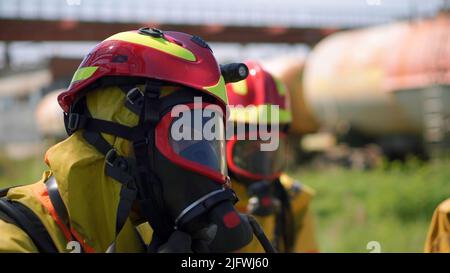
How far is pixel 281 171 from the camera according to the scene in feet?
13.7

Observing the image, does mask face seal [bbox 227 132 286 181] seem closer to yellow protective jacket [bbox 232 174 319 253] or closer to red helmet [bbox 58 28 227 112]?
yellow protective jacket [bbox 232 174 319 253]

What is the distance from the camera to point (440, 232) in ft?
9.77

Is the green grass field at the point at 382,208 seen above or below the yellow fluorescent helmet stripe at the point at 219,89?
below

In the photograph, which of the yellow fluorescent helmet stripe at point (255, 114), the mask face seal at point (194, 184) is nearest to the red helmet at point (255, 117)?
the yellow fluorescent helmet stripe at point (255, 114)

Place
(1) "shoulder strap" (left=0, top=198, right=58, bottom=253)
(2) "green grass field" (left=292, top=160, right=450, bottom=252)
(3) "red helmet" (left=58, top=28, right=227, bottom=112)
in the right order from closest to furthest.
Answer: (1) "shoulder strap" (left=0, top=198, right=58, bottom=253) → (3) "red helmet" (left=58, top=28, right=227, bottom=112) → (2) "green grass field" (left=292, top=160, right=450, bottom=252)

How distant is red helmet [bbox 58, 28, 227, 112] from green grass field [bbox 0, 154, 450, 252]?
18.7 ft

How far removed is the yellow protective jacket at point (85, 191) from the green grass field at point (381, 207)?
5818mm

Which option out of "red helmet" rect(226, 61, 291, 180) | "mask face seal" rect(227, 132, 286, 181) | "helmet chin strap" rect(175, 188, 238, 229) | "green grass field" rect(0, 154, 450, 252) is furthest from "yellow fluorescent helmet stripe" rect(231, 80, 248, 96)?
"green grass field" rect(0, 154, 450, 252)

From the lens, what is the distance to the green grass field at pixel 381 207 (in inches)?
333

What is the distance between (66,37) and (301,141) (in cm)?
852

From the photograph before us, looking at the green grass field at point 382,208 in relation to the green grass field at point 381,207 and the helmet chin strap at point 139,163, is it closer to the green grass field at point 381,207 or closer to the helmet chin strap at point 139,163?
the green grass field at point 381,207

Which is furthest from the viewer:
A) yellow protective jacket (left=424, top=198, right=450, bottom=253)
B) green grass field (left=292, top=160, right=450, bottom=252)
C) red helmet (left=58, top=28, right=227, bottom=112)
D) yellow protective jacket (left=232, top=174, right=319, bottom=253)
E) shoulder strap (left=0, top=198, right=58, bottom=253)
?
→ green grass field (left=292, top=160, right=450, bottom=252)

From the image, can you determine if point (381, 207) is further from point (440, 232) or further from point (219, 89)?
point (219, 89)

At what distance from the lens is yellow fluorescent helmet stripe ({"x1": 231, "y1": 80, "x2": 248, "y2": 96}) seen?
418cm
